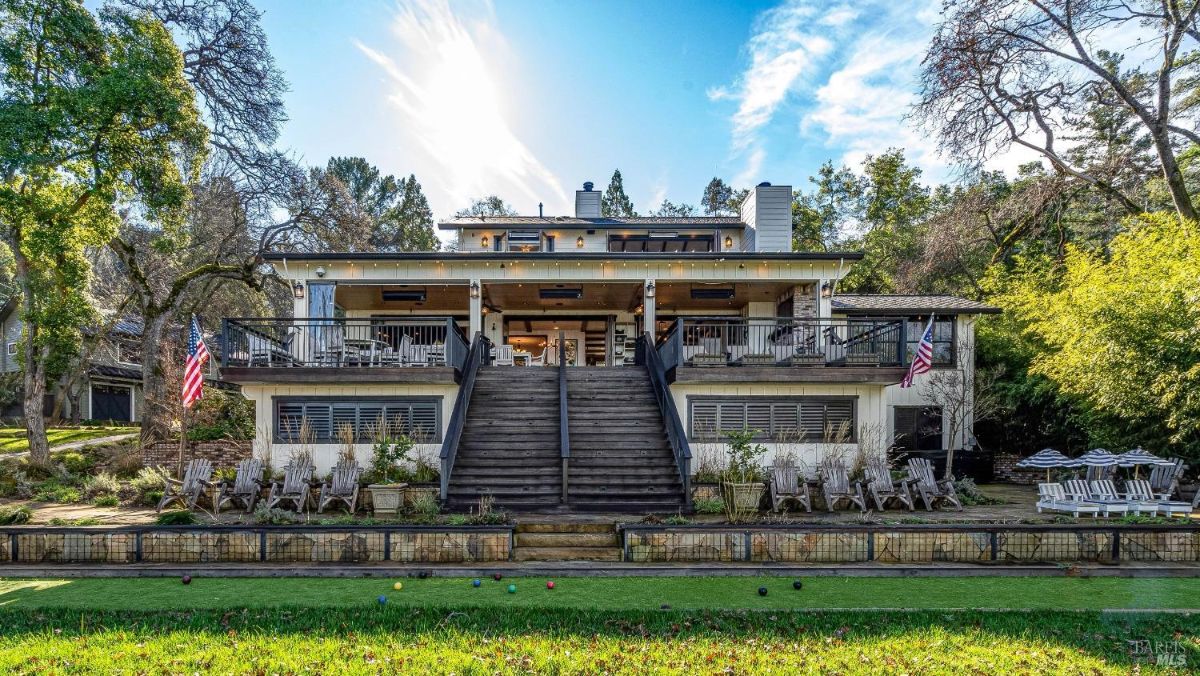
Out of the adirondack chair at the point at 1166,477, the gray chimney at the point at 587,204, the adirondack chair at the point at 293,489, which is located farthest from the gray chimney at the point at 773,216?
the adirondack chair at the point at 293,489

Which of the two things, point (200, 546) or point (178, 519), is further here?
point (178, 519)

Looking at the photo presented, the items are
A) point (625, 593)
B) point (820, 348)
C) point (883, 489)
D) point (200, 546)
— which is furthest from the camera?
point (820, 348)

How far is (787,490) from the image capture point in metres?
10.6

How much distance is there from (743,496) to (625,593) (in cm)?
421

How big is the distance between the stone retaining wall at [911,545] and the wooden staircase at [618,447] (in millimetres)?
2342

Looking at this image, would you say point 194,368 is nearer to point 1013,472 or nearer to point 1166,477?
point 1166,477

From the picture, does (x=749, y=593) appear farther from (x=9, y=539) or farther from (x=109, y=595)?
(x=9, y=539)

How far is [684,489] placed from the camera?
32.8 ft

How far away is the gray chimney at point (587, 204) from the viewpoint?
2370 cm

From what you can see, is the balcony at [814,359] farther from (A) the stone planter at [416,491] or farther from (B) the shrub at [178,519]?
(B) the shrub at [178,519]

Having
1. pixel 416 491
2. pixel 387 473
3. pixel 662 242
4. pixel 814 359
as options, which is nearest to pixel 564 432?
pixel 416 491

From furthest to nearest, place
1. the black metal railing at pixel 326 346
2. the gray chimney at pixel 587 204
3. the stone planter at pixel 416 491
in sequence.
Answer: the gray chimney at pixel 587 204, the black metal railing at pixel 326 346, the stone planter at pixel 416 491

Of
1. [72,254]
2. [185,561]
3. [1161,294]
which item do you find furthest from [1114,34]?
[72,254]

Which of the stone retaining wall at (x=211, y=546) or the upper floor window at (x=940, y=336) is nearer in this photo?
the stone retaining wall at (x=211, y=546)
